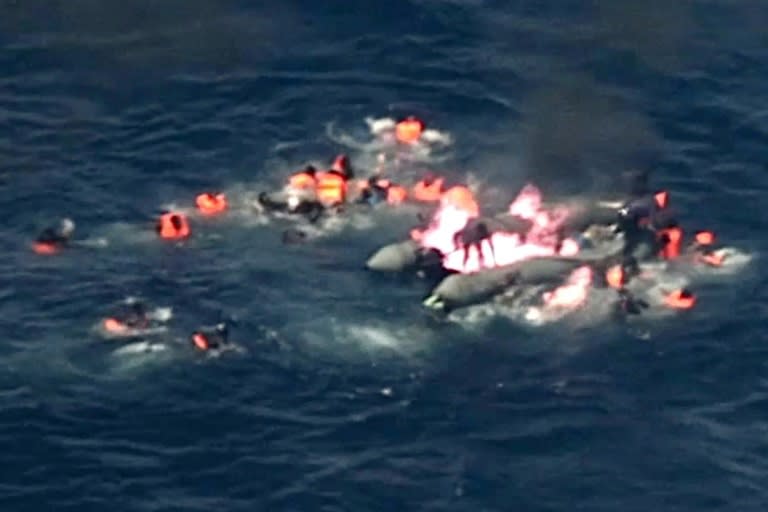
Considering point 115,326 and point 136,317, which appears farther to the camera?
point 136,317

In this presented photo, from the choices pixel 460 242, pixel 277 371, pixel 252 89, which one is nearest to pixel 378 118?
pixel 252 89

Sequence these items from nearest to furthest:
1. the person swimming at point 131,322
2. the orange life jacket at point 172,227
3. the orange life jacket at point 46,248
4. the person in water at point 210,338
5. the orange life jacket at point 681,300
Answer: the person in water at point 210,338 → the person swimming at point 131,322 → the orange life jacket at point 681,300 → the orange life jacket at point 46,248 → the orange life jacket at point 172,227

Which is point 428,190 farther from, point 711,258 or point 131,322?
point 131,322

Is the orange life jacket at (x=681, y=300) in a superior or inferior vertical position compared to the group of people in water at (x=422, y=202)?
inferior

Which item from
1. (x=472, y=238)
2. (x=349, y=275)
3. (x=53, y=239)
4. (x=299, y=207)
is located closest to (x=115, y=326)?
(x=53, y=239)

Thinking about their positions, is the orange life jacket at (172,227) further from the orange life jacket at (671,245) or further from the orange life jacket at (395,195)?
the orange life jacket at (671,245)

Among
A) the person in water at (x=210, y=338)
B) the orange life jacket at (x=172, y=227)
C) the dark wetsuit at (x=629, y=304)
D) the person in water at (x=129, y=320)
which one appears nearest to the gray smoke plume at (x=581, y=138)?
the dark wetsuit at (x=629, y=304)
